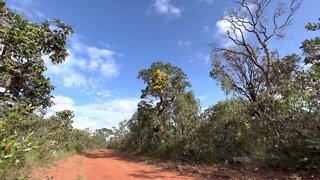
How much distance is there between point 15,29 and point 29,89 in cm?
339

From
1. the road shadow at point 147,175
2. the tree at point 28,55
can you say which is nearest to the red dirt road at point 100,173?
the road shadow at point 147,175

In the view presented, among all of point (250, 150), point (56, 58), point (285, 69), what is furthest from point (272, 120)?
point (285, 69)

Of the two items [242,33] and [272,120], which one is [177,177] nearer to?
[272,120]

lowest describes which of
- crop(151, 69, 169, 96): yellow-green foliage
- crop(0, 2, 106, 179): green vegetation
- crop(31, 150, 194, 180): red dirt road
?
crop(31, 150, 194, 180): red dirt road

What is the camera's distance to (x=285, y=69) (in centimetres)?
2134

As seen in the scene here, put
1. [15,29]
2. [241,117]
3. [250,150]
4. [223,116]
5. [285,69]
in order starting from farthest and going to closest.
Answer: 1. [285,69]
2. [223,116]
3. [241,117]
4. [250,150]
5. [15,29]

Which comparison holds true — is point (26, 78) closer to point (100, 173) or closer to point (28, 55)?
point (28, 55)

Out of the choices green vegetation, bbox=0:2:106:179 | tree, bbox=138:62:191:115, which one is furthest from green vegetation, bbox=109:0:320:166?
green vegetation, bbox=0:2:106:179

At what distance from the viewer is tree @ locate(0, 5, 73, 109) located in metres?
9.08

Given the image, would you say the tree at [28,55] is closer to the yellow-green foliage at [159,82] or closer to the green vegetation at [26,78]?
Answer: the green vegetation at [26,78]

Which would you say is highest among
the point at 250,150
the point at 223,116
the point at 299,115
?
the point at 223,116

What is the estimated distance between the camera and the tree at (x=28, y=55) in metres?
9.08

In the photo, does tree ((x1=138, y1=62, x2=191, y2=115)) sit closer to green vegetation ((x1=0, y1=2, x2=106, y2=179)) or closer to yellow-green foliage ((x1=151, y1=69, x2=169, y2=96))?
yellow-green foliage ((x1=151, y1=69, x2=169, y2=96))

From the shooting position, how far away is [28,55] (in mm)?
9602
